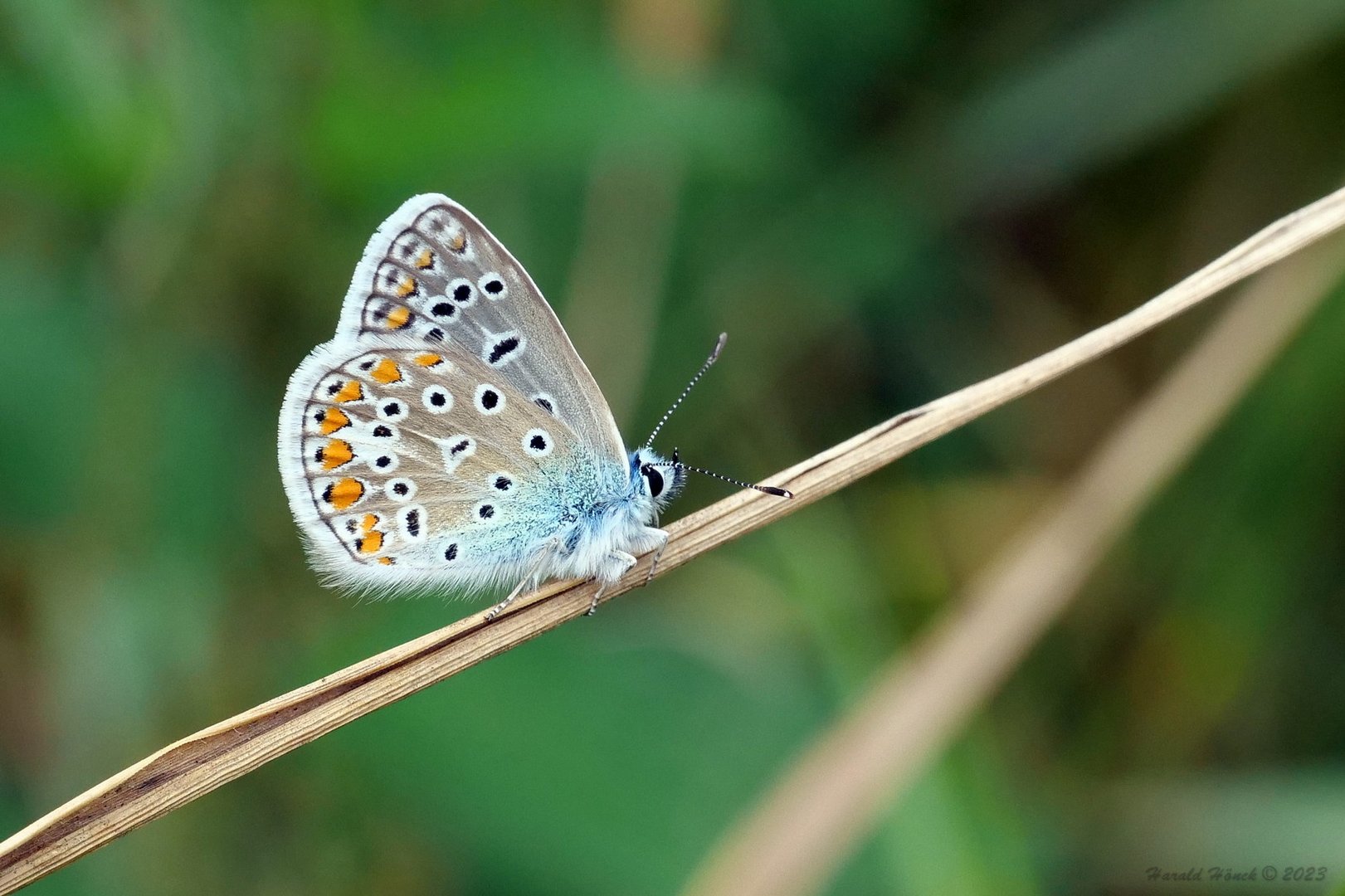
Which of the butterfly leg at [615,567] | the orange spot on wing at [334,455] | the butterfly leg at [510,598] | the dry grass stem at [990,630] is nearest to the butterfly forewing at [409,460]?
the orange spot on wing at [334,455]

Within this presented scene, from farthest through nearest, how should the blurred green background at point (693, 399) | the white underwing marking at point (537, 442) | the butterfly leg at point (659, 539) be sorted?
the blurred green background at point (693, 399) → the white underwing marking at point (537, 442) → the butterfly leg at point (659, 539)

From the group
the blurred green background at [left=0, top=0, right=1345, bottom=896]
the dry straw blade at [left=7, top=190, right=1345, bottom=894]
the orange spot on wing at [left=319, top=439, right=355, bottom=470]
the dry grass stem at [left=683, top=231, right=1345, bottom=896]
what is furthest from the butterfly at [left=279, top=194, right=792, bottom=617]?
the dry grass stem at [left=683, top=231, right=1345, bottom=896]

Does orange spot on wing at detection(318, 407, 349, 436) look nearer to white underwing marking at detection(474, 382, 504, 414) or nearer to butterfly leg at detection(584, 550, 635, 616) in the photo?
white underwing marking at detection(474, 382, 504, 414)

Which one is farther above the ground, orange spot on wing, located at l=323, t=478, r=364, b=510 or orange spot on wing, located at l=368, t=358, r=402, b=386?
orange spot on wing, located at l=368, t=358, r=402, b=386

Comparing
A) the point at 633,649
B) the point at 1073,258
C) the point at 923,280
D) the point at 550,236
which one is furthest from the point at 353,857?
the point at 1073,258

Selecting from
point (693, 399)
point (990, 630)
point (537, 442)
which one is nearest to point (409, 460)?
point (537, 442)

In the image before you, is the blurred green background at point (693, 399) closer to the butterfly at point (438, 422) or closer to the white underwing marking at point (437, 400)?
the butterfly at point (438, 422)

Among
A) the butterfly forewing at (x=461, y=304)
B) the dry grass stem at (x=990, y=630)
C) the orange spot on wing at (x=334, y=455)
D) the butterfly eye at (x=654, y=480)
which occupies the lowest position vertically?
the dry grass stem at (x=990, y=630)
